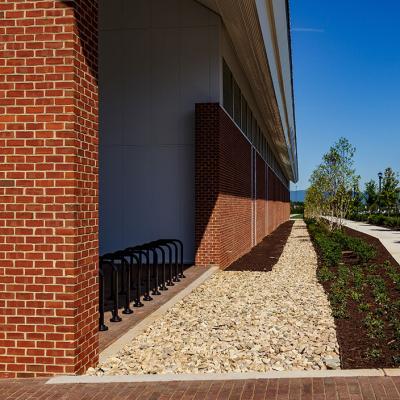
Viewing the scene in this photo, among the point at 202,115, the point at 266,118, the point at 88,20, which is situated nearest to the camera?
the point at 88,20

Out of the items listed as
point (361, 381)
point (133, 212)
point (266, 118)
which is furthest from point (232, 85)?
point (361, 381)

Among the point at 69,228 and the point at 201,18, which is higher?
the point at 201,18

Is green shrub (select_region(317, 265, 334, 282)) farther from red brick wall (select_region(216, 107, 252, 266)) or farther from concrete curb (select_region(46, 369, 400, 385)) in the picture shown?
concrete curb (select_region(46, 369, 400, 385))

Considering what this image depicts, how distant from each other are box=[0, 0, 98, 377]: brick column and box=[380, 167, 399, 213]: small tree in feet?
219

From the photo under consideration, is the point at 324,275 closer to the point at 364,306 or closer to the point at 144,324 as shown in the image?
the point at 364,306

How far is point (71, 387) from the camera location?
5371mm

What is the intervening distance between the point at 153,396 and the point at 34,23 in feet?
12.6

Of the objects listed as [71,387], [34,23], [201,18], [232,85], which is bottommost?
[71,387]

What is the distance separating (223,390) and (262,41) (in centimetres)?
1028

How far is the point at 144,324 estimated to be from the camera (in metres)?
8.14

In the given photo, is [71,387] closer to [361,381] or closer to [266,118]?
[361,381]

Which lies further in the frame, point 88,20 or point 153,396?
point 88,20

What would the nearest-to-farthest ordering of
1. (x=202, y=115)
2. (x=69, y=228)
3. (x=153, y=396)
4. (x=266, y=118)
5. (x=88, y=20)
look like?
(x=153, y=396)
(x=69, y=228)
(x=88, y=20)
(x=202, y=115)
(x=266, y=118)

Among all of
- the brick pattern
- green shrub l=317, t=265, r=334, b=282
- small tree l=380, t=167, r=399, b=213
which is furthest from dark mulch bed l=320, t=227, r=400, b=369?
small tree l=380, t=167, r=399, b=213
